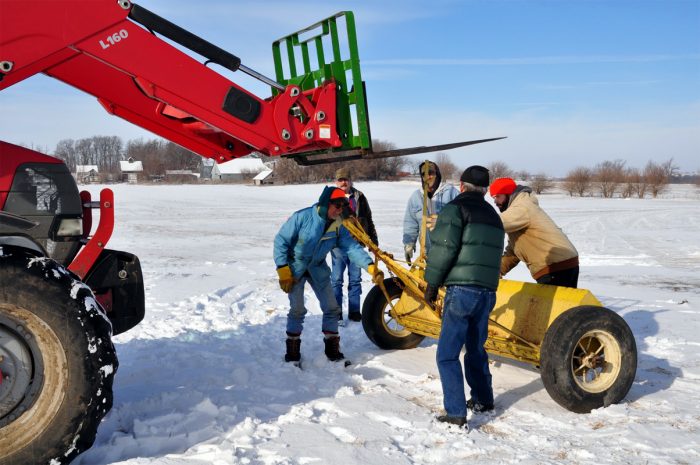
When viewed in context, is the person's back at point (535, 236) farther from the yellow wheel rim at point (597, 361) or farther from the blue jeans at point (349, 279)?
the blue jeans at point (349, 279)

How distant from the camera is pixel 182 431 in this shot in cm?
403

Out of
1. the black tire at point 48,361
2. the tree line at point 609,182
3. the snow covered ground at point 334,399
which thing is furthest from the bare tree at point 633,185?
the black tire at point 48,361

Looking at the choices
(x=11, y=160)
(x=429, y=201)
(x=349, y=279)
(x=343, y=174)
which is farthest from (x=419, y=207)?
(x=11, y=160)

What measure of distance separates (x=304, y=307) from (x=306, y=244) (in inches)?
25.3

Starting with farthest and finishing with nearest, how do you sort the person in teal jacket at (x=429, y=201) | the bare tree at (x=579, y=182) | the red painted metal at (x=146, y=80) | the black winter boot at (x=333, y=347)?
the bare tree at (x=579, y=182) → the person in teal jacket at (x=429, y=201) → the black winter boot at (x=333, y=347) → the red painted metal at (x=146, y=80)

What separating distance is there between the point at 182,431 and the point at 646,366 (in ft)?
14.8

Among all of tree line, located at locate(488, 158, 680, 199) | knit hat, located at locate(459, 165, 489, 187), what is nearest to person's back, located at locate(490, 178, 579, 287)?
knit hat, located at locate(459, 165, 489, 187)

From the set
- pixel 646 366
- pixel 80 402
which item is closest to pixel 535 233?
pixel 646 366

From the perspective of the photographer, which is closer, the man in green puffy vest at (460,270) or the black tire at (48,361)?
the black tire at (48,361)

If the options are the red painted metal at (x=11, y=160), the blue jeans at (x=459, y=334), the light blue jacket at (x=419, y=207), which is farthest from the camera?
the light blue jacket at (x=419, y=207)

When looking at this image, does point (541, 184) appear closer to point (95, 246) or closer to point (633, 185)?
point (633, 185)

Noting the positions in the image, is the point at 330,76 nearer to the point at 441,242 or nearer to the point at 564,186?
the point at 441,242

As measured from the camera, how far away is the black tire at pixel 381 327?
6.52 m

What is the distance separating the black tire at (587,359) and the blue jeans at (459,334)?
0.57 m
